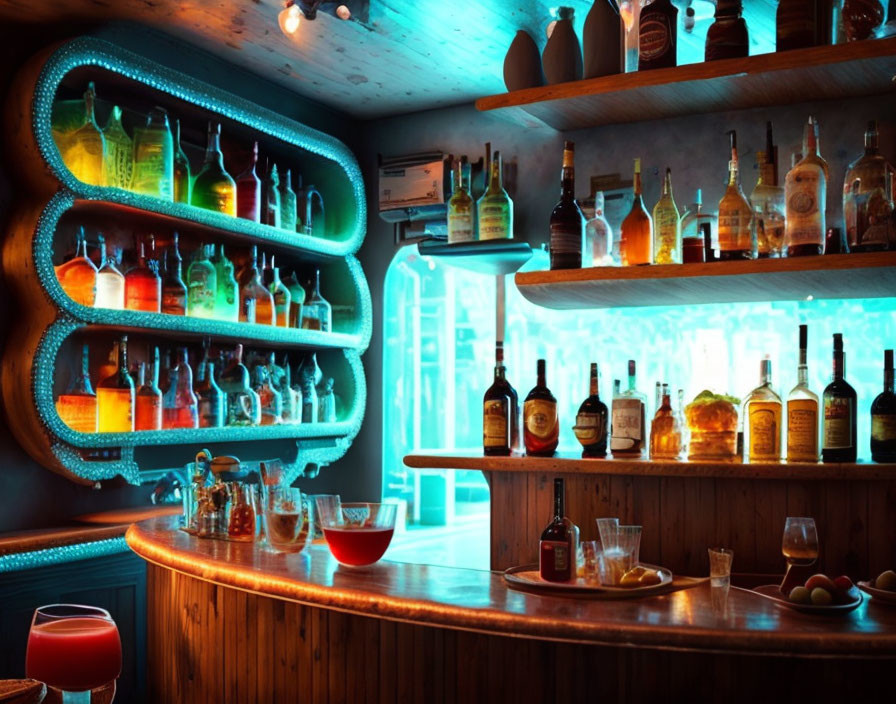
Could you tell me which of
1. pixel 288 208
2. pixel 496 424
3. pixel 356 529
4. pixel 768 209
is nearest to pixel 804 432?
pixel 768 209

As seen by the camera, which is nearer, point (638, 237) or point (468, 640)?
point (468, 640)

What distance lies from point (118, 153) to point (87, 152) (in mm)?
160

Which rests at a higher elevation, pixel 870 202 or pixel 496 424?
pixel 870 202

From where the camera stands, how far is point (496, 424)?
9.09 ft

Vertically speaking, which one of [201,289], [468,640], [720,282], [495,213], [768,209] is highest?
[495,213]

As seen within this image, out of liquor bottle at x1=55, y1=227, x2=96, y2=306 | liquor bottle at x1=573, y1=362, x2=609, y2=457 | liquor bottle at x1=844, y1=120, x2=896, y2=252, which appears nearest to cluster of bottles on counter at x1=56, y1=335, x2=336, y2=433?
liquor bottle at x1=55, y1=227, x2=96, y2=306

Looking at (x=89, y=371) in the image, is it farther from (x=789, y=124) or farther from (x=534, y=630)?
(x=789, y=124)

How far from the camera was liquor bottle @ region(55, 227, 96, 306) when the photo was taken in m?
3.23

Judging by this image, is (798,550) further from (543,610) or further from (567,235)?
(567,235)

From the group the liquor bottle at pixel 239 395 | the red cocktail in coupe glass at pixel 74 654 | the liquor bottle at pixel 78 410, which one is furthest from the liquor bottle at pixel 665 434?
the liquor bottle at pixel 78 410

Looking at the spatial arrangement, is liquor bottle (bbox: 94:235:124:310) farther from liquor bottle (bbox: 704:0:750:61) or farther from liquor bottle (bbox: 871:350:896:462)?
liquor bottle (bbox: 871:350:896:462)

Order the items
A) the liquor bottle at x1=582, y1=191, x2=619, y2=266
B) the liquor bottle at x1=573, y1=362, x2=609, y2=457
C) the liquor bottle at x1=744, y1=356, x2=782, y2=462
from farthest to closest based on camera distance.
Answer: the liquor bottle at x1=582, y1=191, x2=619, y2=266 < the liquor bottle at x1=573, y1=362, x2=609, y2=457 < the liquor bottle at x1=744, y1=356, x2=782, y2=462

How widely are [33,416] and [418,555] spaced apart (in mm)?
1800

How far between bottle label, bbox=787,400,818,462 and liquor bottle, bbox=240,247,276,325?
2262 millimetres
